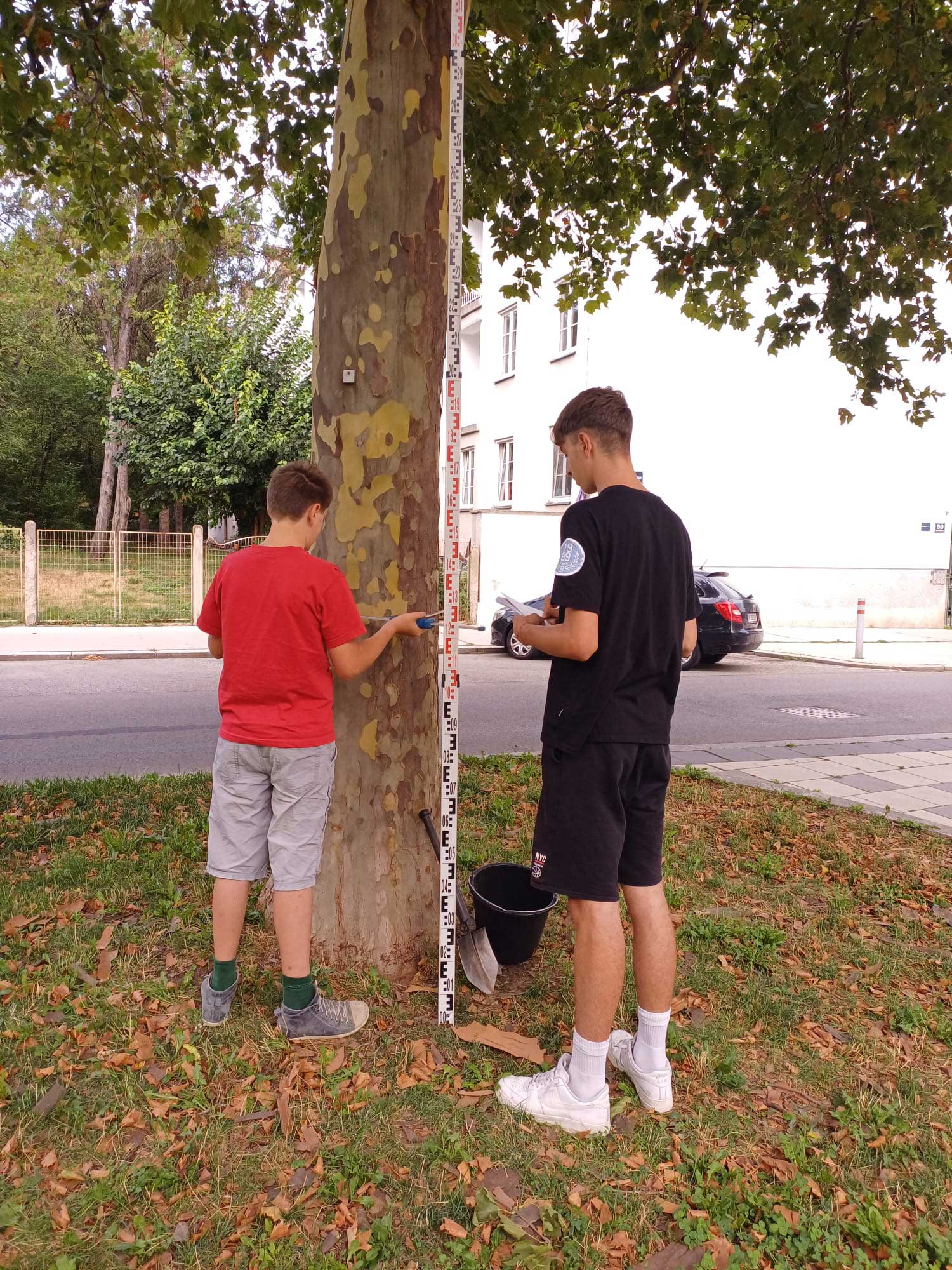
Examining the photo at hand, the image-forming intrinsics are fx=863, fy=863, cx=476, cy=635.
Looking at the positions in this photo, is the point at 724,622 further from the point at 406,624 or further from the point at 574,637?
the point at 574,637

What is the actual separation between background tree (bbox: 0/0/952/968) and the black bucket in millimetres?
282

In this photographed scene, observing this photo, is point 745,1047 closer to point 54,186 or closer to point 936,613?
point 54,186

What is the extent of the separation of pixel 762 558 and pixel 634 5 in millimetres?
16499

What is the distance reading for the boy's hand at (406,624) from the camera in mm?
3057

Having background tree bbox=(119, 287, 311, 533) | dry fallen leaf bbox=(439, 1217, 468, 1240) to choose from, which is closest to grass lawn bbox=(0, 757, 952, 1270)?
dry fallen leaf bbox=(439, 1217, 468, 1240)

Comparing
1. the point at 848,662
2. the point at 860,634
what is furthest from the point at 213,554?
the point at 860,634

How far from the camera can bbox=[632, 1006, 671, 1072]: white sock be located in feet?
9.01

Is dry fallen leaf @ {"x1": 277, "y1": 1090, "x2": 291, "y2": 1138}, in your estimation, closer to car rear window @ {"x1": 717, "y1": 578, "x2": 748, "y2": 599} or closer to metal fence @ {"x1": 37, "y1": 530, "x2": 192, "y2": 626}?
car rear window @ {"x1": 717, "y1": 578, "x2": 748, "y2": 599}

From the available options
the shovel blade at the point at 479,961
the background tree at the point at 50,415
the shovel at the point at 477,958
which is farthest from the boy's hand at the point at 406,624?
the background tree at the point at 50,415

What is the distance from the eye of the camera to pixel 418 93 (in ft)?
10.8

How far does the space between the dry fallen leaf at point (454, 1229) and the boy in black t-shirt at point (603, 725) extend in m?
0.49

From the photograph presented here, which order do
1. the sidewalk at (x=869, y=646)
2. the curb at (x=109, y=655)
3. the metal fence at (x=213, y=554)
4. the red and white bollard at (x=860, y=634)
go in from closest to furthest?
the curb at (x=109, y=655) → the sidewalk at (x=869, y=646) → the red and white bollard at (x=860, y=634) → the metal fence at (x=213, y=554)

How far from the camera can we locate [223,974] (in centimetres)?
298

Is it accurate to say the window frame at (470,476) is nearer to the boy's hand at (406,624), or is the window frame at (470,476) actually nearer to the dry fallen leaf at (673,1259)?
the boy's hand at (406,624)
